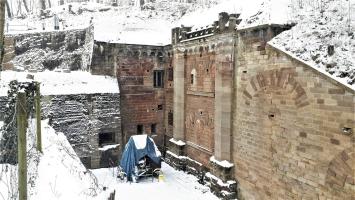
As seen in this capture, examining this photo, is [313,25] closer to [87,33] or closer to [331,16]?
[331,16]

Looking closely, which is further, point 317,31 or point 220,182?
point 220,182

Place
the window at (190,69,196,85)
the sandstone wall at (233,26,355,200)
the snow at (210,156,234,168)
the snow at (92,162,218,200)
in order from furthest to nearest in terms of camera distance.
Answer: the window at (190,69,196,85) → the snow at (92,162,218,200) → the snow at (210,156,234,168) → the sandstone wall at (233,26,355,200)

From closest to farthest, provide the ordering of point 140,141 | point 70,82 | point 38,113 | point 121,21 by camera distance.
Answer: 1. point 38,113
2. point 140,141
3. point 70,82
4. point 121,21

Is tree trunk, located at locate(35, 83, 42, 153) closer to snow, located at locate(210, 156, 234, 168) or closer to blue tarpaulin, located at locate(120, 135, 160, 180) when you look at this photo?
blue tarpaulin, located at locate(120, 135, 160, 180)

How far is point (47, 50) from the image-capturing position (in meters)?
24.6

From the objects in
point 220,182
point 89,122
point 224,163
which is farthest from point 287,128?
point 89,122

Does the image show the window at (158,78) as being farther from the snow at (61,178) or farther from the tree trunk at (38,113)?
the tree trunk at (38,113)

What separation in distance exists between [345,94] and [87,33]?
17791 mm

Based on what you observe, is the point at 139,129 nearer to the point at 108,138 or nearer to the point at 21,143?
the point at 108,138

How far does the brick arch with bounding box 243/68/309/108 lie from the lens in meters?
10.4

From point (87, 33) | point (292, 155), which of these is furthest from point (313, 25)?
point (87, 33)

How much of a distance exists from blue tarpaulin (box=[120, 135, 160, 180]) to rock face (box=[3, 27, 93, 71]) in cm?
803

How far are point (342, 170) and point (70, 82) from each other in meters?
14.6

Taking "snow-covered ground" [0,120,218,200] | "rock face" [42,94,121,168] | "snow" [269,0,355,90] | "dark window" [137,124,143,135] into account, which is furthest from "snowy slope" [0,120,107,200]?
"dark window" [137,124,143,135]
